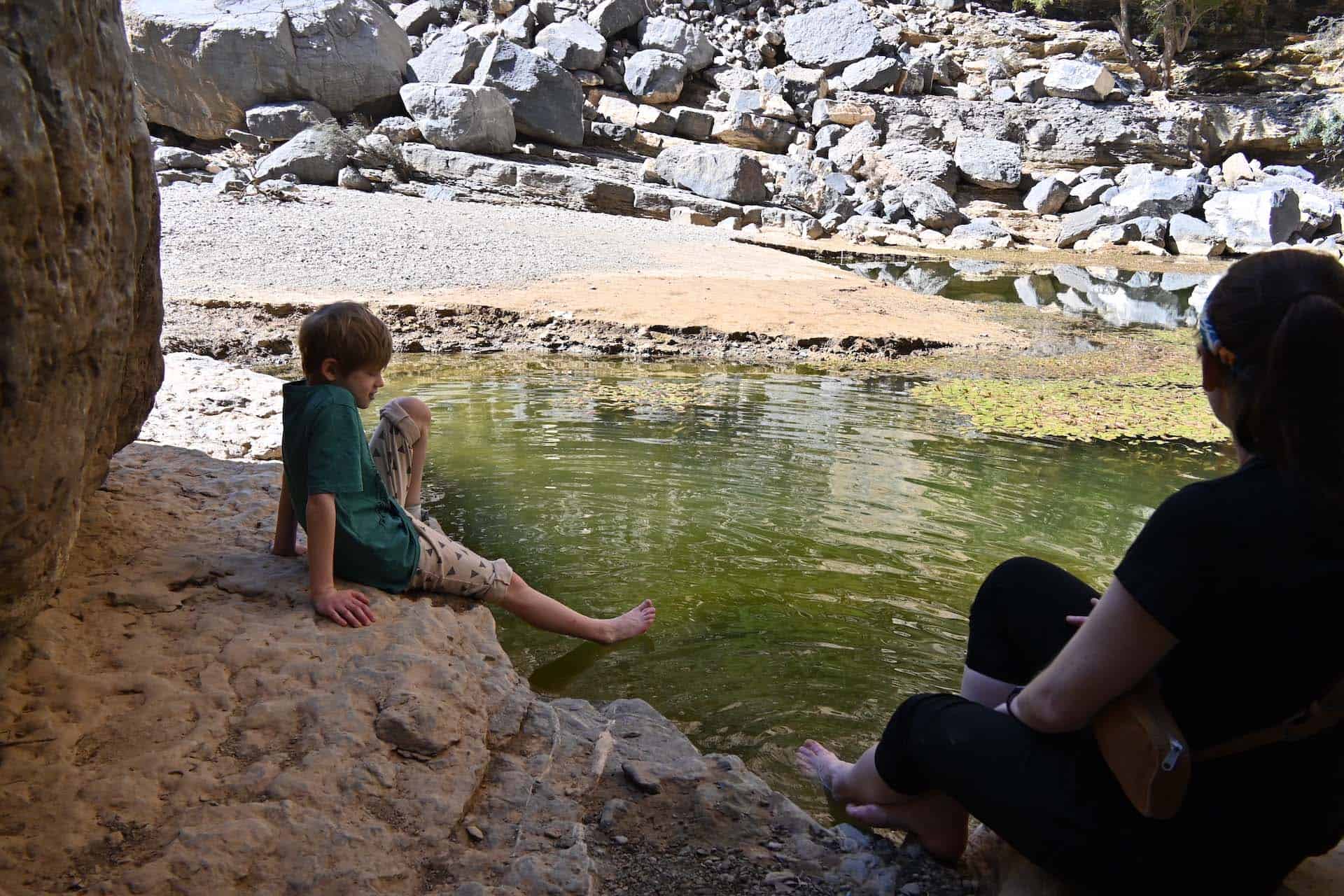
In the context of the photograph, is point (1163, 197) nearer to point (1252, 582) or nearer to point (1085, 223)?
point (1085, 223)

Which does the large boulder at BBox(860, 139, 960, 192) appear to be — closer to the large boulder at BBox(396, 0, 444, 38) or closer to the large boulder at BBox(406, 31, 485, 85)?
the large boulder at BBox(406, 31, 485, 85)

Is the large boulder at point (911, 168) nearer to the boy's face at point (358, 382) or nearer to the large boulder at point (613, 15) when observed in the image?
the large boulder at point (613, 15)

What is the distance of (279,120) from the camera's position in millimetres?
18531

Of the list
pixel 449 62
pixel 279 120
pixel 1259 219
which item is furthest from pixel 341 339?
pixel 1259 219

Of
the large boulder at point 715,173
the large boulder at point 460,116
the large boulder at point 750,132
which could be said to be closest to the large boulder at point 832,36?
the large boulder at point 750,132

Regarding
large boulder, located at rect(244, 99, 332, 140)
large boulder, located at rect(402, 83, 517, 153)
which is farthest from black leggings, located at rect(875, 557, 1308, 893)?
large boulder, located at rect(244, 99, 332, 140)

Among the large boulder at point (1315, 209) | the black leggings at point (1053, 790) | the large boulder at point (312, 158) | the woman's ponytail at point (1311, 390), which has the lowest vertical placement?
the black leggings at point (1053, 790)

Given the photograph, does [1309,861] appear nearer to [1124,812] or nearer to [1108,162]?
[1124,812]

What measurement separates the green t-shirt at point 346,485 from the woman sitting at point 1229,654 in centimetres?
164

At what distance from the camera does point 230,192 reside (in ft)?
46.0

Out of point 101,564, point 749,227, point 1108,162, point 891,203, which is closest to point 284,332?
point 101,564

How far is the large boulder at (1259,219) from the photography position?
2052cm

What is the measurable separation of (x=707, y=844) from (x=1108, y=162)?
2879 cm

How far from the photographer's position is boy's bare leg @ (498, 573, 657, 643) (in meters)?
3.07
